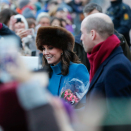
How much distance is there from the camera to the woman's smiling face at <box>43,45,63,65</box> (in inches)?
110

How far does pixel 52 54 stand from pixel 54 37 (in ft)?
0.65

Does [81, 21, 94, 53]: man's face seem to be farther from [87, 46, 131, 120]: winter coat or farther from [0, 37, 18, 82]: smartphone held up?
[0, 37, 18, 82]: smartphone held up

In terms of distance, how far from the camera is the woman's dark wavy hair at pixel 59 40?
2.72m

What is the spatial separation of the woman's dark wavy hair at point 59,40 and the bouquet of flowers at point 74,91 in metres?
0.15

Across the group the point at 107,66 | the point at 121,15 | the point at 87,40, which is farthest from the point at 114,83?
the point at 121,15

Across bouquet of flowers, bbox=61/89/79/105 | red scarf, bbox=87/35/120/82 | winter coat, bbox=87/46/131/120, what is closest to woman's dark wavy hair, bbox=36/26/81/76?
bouquet of flowers, bbox=61/89/79/105

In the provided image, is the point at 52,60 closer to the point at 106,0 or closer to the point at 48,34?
the point at 48,34

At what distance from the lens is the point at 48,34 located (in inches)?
106

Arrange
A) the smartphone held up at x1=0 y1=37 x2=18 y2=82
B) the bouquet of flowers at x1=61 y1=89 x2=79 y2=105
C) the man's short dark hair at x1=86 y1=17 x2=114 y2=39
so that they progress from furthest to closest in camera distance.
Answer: the bouquet of flowers at x1=61 y1=89 x2=79 y2=105 → the man's short dark hair at x1=86 y1=17 x2=114 y2=39 → the smartphone held up at x1=0 y1=37 x2=18 y2=82

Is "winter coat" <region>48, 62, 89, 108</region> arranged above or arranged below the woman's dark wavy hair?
below

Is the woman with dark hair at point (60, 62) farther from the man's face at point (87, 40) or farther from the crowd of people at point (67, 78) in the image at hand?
the man's face at point (87, 40)

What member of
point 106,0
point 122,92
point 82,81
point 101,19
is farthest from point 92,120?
point 106,0

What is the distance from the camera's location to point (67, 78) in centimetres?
273

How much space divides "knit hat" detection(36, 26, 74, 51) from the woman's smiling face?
0.17 feet
